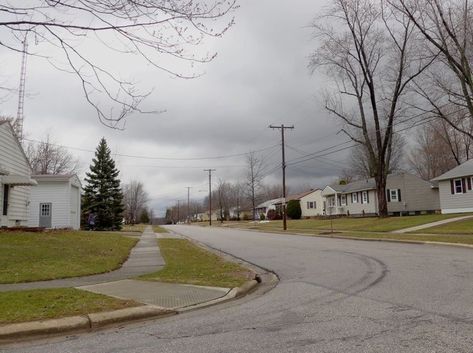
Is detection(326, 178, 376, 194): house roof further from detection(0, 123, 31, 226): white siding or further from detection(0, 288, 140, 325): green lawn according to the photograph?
detection(0, 288, 140, 325): green lawn

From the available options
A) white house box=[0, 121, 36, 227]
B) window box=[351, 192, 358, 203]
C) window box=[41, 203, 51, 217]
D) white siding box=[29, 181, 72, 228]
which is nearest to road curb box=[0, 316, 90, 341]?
white house box=[0, 121, 36, 227]

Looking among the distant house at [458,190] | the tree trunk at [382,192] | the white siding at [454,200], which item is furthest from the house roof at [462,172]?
the tree trunk at [382,192]

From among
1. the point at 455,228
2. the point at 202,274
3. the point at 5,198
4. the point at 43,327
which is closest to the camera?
the point at 43,327

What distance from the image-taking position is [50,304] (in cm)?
799

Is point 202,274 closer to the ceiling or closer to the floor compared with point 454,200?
closer to the floor

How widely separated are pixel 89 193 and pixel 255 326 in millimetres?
49458

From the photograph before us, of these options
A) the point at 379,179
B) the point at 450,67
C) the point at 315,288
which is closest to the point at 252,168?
the point at 379,179

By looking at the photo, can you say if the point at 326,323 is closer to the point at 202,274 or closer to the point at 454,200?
the point at 202,274

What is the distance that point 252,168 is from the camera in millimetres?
87375

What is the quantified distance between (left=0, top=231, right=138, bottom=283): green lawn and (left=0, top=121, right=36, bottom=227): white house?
747 cm

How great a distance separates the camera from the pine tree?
169 feet

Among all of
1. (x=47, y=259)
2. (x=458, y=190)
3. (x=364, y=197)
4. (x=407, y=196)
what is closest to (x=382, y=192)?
(x=458, y=190)

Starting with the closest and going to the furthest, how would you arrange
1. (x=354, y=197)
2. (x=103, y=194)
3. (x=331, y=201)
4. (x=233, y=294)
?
(x=233, y=294), (x=103, y=194), (x=354, y=197), (x=331, y=201)

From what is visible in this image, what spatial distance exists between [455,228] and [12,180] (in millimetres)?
24840
